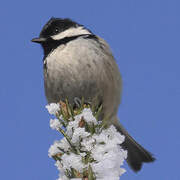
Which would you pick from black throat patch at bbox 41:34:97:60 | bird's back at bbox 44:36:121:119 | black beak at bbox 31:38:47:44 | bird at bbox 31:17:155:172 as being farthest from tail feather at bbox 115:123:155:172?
black beak at bbox 31:38:47:44

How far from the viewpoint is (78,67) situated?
2.96m

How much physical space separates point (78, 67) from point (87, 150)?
4.85 ft

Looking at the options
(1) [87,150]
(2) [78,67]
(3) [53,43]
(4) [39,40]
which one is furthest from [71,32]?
(1) [87,150]

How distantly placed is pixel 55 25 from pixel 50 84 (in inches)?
27.9

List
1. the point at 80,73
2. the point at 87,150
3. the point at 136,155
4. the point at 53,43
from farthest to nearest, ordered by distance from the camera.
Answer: the point at 136,155, the point at 53,43, the point at 80,73, the point at 87,150

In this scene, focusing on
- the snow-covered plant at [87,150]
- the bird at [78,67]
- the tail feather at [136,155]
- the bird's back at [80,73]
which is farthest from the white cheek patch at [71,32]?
the snow-covered plant at [87,150]

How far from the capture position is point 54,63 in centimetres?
303

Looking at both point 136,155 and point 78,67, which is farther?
point 136,155

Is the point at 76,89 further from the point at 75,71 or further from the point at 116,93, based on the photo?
the point at 116,93

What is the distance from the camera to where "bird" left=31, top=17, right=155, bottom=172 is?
297 centimetres

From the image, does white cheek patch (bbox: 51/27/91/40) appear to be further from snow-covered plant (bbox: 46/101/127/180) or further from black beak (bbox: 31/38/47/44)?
snow-covered plant (bbox: 46/101/127/180)

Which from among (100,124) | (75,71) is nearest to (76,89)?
(75,71)

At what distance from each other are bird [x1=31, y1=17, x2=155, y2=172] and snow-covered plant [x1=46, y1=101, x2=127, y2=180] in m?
1.17

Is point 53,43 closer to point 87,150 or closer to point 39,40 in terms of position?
point 39,40
